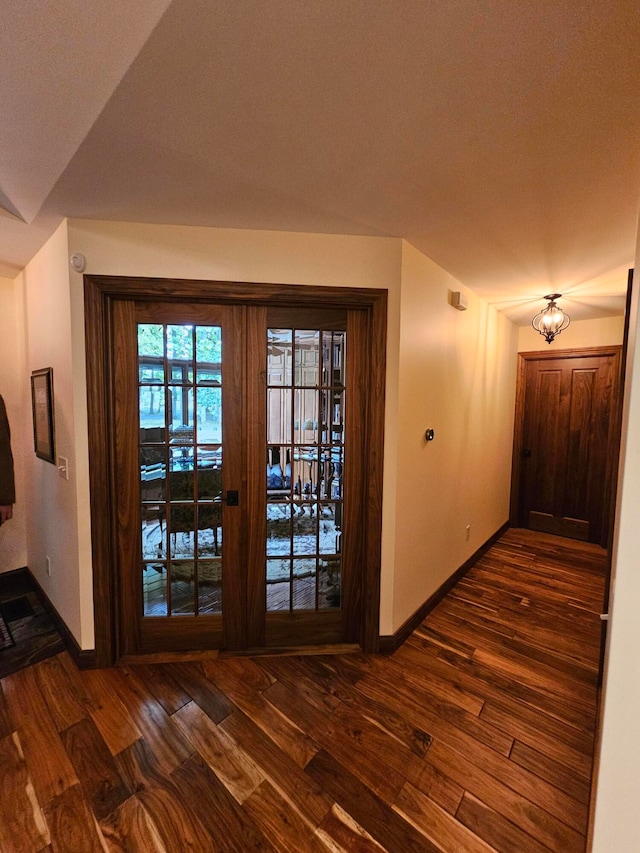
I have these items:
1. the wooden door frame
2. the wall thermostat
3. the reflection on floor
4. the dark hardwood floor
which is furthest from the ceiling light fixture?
the reflection on floor

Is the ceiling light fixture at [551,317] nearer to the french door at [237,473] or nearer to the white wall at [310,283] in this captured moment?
the white wall at [310,283]

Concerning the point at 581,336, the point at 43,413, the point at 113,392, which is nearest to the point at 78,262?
the point at 113,392

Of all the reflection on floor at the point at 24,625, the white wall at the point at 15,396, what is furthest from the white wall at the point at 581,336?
the reflection on floor at the point at 24,625

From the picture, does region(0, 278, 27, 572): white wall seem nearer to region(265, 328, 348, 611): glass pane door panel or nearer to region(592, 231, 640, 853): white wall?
region(265, 328, 348, 611): glass pane door panel

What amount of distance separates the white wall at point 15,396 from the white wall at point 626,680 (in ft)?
11.4

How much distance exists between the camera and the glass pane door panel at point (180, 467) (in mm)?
2021

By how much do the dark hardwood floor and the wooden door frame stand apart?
373 millimetres

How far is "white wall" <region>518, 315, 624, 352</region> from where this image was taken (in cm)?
384

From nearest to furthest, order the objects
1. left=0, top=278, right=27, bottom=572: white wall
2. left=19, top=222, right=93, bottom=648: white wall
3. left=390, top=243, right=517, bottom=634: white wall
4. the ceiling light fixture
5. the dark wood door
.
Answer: left=19, top=222, right=93, bottom=648: white wall → left=390, top=243, right=517, bottom=634: white wall → left=0, top=278, right=27, bottom=572: white wall → the ceiling light fixture → the dark wood door

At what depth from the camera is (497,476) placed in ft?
13.1

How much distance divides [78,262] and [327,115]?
4.76 feet

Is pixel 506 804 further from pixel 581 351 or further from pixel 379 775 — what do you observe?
pixel 581 351

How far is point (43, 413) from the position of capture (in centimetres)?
228

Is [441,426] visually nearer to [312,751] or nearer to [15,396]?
[312,751]
